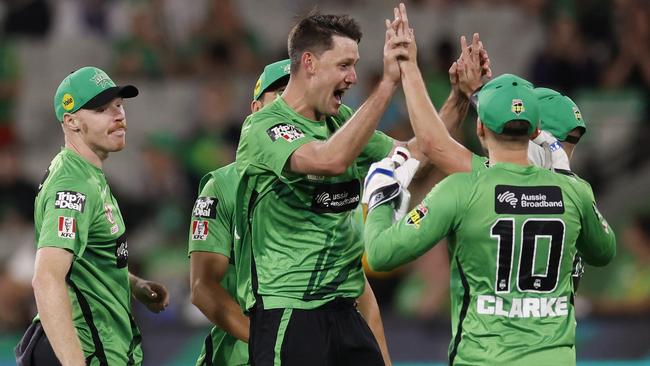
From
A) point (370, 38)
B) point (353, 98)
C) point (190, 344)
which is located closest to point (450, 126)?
point (190, 344)

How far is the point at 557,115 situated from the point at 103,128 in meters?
2.27

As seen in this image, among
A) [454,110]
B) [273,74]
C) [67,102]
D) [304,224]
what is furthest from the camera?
[273,74]

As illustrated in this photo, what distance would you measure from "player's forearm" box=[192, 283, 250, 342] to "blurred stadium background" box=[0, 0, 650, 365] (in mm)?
3952

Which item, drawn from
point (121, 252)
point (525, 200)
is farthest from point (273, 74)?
point (525, 200)

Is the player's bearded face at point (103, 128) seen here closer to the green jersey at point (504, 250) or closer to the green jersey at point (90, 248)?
the green jersey at point (90, 248)

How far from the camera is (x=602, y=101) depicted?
12.8 m

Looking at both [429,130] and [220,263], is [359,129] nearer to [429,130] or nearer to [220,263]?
[429,130]

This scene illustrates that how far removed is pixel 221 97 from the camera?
13.2m

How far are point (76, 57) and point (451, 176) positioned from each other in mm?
9474

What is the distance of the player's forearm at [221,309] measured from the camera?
21.2ft

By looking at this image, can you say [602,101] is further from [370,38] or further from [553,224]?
[553,224]

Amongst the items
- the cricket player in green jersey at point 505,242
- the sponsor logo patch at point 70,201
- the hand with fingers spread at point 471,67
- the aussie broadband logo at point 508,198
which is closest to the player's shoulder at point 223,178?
the sponsor logo patch at point 70,201

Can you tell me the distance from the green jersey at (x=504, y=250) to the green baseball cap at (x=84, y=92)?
5.55ft

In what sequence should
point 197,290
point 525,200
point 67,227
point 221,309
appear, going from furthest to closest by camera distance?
1. point 197,290
2. point 221,309
3. point 67,227
4. point 525,200
